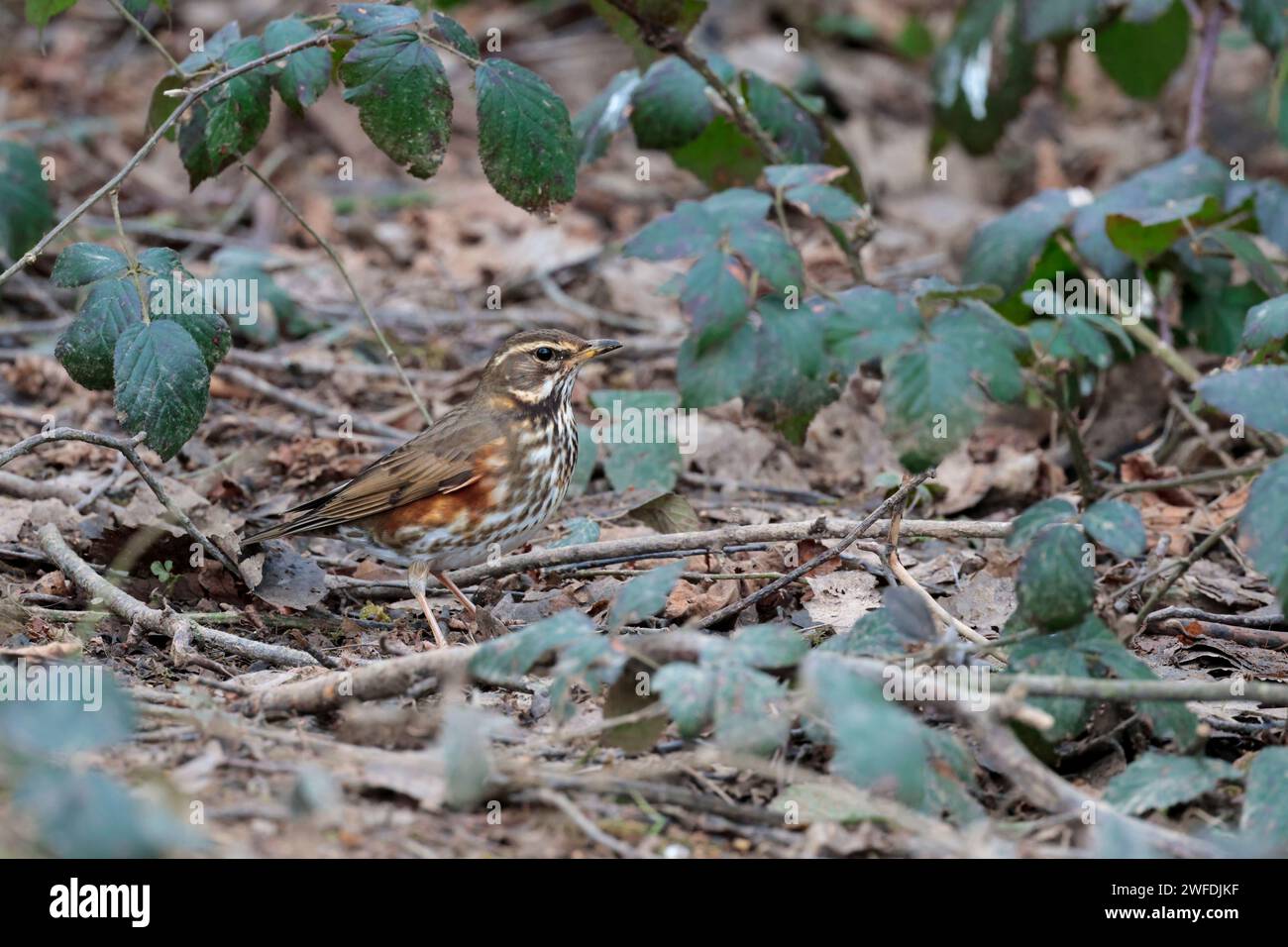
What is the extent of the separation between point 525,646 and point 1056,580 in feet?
4.81

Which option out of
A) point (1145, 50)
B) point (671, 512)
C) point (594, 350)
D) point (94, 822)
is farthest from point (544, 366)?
point (1145, 50)

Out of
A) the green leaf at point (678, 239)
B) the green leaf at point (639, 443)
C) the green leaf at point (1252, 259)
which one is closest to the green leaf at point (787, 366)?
the green leaf at point (678, 239)

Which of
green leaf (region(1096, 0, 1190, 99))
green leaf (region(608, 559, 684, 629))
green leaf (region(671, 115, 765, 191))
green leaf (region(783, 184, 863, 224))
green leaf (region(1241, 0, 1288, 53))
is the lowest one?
green leaf (region(608, 559, 684, 629))

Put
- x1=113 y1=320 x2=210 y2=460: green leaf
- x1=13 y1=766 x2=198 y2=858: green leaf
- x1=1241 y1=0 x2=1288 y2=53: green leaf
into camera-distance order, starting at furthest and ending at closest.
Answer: x1=1241 y1=0 x2=1288 y2=53: green leaf < x1=113 y1=320 x2=210 y2=460: green leaf < x1=13 y1=766 x2=198 y2=858: green leaf

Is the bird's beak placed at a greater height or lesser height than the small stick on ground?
greater

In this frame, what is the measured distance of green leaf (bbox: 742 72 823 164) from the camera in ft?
23.4

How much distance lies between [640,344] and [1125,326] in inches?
115

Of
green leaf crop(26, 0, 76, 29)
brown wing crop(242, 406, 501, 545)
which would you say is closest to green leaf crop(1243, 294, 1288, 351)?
brown wing crop(242, 406, 501, 545)

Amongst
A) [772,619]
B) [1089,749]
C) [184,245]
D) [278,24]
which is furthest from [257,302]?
[1089,749]

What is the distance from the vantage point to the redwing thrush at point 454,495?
245 inches

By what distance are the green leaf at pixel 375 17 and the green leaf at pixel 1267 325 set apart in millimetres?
3145

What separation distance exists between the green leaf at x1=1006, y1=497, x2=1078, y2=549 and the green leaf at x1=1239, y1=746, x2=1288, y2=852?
82 cm

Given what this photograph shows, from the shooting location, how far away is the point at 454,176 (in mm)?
12148

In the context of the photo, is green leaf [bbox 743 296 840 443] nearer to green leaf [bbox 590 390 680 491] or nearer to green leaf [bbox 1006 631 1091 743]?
green leaf [bbox 590 390 680 491]
